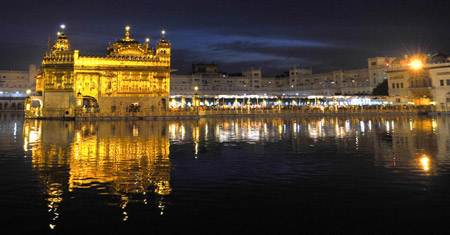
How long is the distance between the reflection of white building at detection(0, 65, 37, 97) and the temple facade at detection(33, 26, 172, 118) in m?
81.5

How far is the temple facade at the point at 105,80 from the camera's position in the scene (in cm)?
5519

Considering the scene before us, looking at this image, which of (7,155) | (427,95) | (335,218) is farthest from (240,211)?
(427,95)

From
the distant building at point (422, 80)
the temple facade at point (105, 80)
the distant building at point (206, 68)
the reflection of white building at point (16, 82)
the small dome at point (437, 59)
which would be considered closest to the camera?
the temple facade at point (105, 80)

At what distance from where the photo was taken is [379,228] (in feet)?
20.6

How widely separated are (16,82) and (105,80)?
91109 millimetres

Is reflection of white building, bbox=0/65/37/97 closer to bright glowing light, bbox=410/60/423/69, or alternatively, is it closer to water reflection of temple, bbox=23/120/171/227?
bright glowing light, bbox=410/60/423/69

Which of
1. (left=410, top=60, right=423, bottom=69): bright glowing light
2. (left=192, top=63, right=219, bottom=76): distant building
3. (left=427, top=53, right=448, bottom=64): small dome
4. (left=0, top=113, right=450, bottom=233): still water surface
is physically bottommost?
(left=0, top=113, right=450, bottom=233): still water surface

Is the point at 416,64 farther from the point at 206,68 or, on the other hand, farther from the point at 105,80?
the point at 206,68

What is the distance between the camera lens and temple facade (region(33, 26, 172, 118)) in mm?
55188

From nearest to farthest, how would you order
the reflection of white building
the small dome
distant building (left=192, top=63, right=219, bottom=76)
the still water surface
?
the still water surface < the small dome < the reflection of white building < distant building (left=192, top=63, right=219, bottom=76)

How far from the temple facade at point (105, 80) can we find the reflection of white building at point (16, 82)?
81521 mm

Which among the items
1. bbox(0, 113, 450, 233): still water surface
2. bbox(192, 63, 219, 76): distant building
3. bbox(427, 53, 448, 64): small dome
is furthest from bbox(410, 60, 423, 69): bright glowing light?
bbox(192, 63, 219, 76): distant building

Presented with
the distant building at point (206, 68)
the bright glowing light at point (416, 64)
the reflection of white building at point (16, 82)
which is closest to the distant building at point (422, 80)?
the bright glowing light at point (416, 64)

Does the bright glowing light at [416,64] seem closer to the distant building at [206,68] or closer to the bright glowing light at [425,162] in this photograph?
the bright glowing light at [425,162]
